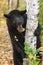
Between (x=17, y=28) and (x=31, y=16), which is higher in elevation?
(x=31, y=16)

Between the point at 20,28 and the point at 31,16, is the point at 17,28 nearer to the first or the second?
the point at 20,28

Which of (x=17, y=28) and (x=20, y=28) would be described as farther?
(x=17, y=28)

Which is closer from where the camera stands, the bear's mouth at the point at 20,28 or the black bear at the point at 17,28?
the bear's mouth at the point at 20,28

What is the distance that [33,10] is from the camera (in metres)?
5.35

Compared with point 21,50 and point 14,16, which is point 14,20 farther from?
point 21,50

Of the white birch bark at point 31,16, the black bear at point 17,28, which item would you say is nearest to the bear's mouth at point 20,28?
the black bear at point 17,28

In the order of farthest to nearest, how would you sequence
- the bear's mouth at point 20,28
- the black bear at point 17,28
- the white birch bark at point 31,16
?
the black bear at point 17,28 < the bear's mouth at point 20,28 < the white birch bark at point 31,16

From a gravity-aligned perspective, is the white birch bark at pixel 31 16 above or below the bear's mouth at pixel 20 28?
above

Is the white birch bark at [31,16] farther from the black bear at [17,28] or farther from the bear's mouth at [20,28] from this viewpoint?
the bear's mouth at [20,28]

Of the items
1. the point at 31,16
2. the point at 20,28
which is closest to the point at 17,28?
the point at 20,28

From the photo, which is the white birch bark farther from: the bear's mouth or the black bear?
the bear's mouth

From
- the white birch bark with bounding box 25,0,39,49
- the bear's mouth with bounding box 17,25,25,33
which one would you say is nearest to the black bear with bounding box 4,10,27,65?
the bear's mouth with bounding box 17,25,25,33

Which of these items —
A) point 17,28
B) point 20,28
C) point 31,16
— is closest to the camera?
point 31,16

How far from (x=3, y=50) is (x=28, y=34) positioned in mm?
5074
